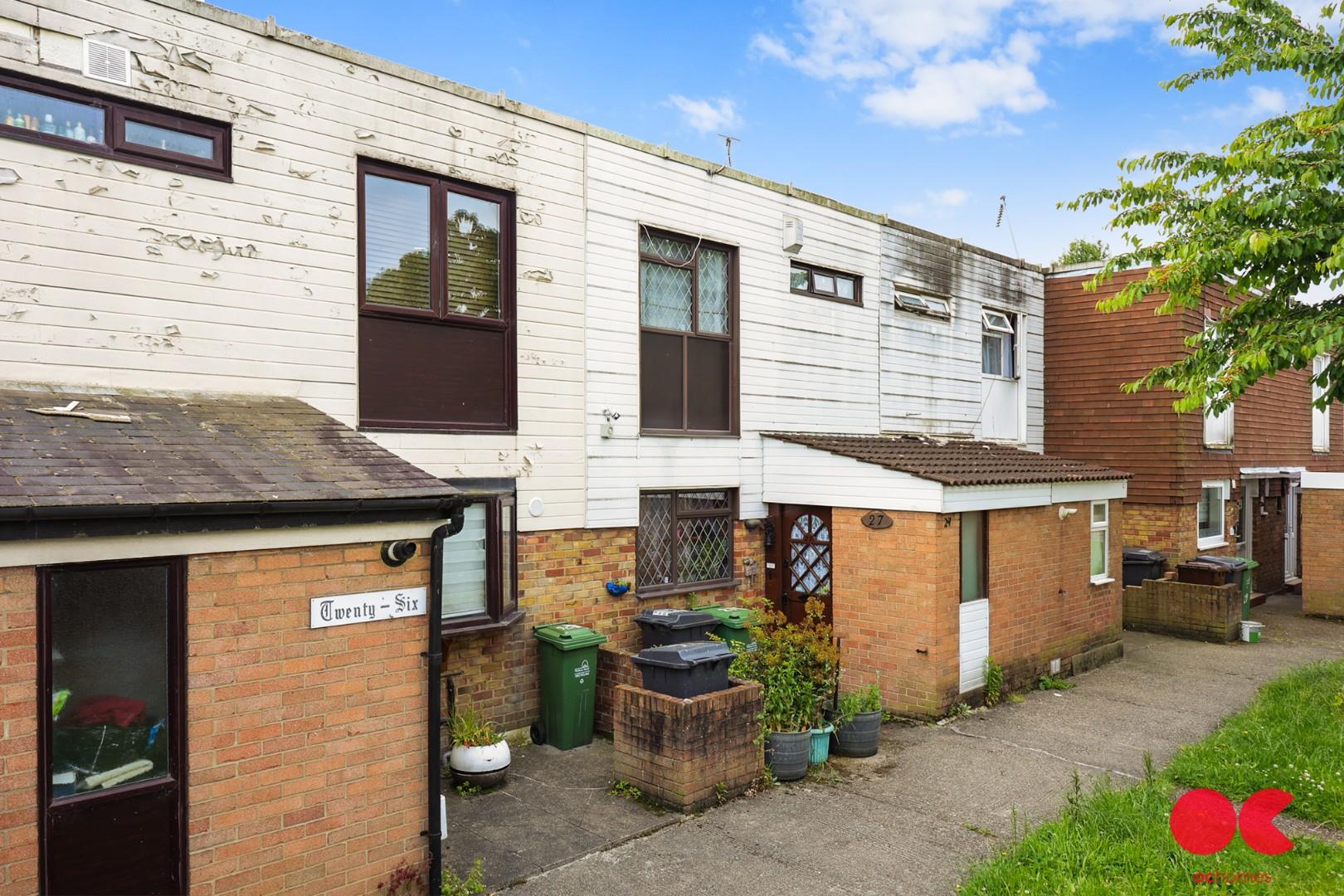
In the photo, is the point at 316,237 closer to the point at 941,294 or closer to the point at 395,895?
the point at 395,895

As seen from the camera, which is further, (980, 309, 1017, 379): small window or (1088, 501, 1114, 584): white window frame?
(980, 309, 1017, 379): small window

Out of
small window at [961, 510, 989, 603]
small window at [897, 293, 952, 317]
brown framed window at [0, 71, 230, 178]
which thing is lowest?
small window at [961, 510, 989, 603]

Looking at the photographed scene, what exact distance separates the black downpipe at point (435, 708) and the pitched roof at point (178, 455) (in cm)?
38

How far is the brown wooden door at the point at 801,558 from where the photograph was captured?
10055 mm

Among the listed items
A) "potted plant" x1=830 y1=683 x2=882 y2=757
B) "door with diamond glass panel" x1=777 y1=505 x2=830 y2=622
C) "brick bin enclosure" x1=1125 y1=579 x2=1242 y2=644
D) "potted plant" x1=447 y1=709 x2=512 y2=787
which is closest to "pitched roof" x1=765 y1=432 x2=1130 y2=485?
"door with diamond glass panel" x1=777 y1=505 x2=830 y2=622

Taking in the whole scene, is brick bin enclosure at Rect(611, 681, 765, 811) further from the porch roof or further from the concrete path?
the porch roof

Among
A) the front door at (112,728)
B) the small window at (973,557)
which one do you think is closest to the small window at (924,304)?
the small window at (973,557)

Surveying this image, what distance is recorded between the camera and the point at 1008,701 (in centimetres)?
980

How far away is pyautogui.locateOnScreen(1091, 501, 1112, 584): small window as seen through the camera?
470 inches

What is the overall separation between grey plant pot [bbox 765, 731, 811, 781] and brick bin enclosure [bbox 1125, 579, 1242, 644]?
923 cm

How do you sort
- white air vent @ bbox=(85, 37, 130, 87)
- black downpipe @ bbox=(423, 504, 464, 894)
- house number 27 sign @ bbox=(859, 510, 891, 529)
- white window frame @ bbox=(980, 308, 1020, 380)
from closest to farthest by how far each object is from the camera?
black downpipe @ bbox=(423, 504, 464, 894)
white air vent @ bbox=(85, 37, 130, 87)
house number 27 sign @ bbox=(859, 510, 891, 529)
white window frame @ bbox=(980, 308, 1020, 380)

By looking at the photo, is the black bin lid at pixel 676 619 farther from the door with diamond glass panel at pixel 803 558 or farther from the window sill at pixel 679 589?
the door with diamond glass panel at pixel 803 558

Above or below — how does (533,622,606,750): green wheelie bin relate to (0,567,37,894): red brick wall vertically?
below

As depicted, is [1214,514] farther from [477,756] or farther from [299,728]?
[299,728]
